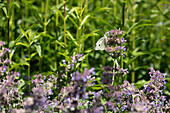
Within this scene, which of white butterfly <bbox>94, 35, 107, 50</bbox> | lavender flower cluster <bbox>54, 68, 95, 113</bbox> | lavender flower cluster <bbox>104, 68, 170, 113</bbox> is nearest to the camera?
lavender flower cluster <bbox>54, 68, 95, 113</bbox>

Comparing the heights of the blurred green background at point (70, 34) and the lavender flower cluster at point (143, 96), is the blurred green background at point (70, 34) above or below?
above

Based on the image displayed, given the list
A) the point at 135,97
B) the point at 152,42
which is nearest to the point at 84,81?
the point at 135,97

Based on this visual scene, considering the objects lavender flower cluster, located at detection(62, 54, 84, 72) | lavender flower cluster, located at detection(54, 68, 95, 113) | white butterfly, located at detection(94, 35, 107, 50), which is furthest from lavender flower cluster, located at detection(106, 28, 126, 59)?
lavender flower cluster, located at detection(54, 68, 95, 113)

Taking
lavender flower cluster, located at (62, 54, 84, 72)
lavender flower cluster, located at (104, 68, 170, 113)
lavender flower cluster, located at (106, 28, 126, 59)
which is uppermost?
lavender flower cluster, located at (106, 28, 126, 59)

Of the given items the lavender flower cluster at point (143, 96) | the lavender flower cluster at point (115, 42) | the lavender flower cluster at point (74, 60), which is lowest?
the lavender flower cluster at point (143, 96)

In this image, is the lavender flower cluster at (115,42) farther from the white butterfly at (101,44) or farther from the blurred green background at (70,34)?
the blurred green background at (70,34)

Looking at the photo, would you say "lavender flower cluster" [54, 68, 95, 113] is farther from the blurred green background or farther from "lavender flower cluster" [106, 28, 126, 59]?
the blurred green background

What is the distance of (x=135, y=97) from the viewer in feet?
6.81

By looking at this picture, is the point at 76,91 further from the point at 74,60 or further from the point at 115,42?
the point at 115,42

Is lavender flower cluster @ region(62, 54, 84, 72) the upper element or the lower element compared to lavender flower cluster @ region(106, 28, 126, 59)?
lower

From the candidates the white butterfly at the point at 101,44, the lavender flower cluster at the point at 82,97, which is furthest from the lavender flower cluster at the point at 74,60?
the white butterfly at the point at 101,44

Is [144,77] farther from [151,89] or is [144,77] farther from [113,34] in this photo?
[113,34]

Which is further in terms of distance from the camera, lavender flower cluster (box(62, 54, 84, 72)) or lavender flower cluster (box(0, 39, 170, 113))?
lavender flower cluster (box(62, 54, 84, 72))

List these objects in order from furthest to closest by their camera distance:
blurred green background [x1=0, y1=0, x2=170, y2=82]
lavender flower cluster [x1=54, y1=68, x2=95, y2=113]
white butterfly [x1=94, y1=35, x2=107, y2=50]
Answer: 1. blurred green background [x1=0, y1=0, x2=170, y2=82]
2. white butterfly [x1=94, y1=35, x2=107, y2=50]
3. lavender flower cluster [x1=54, y1=68, x2=95, y2=113]
